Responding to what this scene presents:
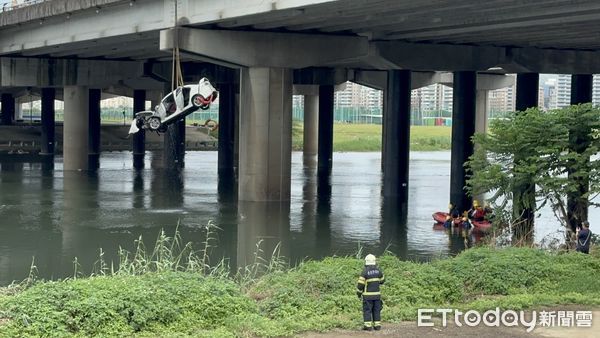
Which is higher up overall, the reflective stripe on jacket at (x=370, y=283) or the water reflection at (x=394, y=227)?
the reflective stripe on jacket at (x=370, y=283)

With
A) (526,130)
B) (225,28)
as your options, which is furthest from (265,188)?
(526,130)

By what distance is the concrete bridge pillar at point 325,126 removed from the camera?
82062mm

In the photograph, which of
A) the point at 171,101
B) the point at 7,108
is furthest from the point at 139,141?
the point at 171,101

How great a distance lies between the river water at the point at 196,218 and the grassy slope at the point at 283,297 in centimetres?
870

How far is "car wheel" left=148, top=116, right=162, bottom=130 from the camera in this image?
39750mm

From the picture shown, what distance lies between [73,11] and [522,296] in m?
37.8

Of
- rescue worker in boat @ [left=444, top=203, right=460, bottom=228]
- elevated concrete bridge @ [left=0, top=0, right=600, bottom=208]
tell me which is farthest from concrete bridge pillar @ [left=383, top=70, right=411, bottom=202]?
rescue worker in boat @ [left=444, top=203, right=460, bottom=228]

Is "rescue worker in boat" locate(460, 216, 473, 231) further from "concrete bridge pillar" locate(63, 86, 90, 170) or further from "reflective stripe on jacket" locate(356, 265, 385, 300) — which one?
"concrete bridge pillar" locate(63, 86, 90, 170)

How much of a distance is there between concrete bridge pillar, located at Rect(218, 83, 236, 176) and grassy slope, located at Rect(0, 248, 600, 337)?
49.1 metres

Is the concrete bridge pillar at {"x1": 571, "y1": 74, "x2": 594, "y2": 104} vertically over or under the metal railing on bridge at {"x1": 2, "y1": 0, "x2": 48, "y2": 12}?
under

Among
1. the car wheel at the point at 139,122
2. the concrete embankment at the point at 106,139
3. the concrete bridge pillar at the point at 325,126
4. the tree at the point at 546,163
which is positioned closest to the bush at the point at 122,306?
the tree at the point at 546,163

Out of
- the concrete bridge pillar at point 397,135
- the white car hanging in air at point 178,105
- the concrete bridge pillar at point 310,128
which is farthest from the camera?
the concrete bridge pillar at point 310,128

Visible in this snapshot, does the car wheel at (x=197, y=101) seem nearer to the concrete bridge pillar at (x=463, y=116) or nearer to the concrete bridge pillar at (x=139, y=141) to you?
the concrete bridge pillar at (x=463, y=116)

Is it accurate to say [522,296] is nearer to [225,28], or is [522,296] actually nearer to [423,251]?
[423,251]
